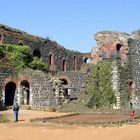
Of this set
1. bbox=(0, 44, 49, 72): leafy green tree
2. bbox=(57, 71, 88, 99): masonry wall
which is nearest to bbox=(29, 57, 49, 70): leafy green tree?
bbox=(0, 44, 49, 72): leafy green tree

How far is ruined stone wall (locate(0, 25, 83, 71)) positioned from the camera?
3466 cm

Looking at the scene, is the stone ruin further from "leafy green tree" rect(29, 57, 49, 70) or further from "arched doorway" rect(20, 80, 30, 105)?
"leafy green tree" rect(29, 57, 49, 70)

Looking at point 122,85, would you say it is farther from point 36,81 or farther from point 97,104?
point 36,81

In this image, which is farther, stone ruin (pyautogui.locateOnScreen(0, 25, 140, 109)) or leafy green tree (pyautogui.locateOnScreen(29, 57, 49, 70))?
leafy green tree (pyautogui.locateOnScreen(29, 57, 49, 70))

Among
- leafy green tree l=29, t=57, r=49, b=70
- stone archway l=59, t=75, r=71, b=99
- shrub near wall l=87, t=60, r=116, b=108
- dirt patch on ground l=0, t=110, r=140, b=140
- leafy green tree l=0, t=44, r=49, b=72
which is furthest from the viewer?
stone archway l=59, t=75, r=71, b=99

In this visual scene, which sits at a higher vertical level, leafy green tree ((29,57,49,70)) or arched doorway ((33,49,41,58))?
arched doorway ((33,49,41,58))

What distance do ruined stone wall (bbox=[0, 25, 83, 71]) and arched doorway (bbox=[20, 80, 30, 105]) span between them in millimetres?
4778

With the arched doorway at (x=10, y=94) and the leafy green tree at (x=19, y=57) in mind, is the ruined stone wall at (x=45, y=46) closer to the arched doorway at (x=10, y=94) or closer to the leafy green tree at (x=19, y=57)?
the leafy green tree at (x=19, y=57)

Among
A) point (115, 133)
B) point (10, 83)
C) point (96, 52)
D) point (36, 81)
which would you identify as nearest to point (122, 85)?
point (96, 52)

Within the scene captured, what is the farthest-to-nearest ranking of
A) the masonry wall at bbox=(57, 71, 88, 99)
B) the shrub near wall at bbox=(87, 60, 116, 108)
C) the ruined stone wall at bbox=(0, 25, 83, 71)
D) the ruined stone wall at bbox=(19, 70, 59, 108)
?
the ruined stone wall at bbox=(0, 25, 83, 71) < the masonry wall at bbox=(57, 71, 88, 99) < the shrub near wall at bbox=(87, 60, 116, 108) < the ruined stone wall at bbox=(19, 70, 59, 108)

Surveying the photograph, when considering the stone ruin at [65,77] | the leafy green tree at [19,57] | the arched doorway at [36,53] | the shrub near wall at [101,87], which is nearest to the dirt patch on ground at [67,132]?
the stone ruin at [65,77]

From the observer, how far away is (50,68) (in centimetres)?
3922

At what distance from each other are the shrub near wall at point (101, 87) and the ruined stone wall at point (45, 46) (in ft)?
27.2

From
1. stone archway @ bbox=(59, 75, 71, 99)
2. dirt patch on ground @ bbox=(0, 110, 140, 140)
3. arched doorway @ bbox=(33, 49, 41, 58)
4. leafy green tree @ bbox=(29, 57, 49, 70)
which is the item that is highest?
arched doorway @ bbox=(33, 49, 41, 58)
